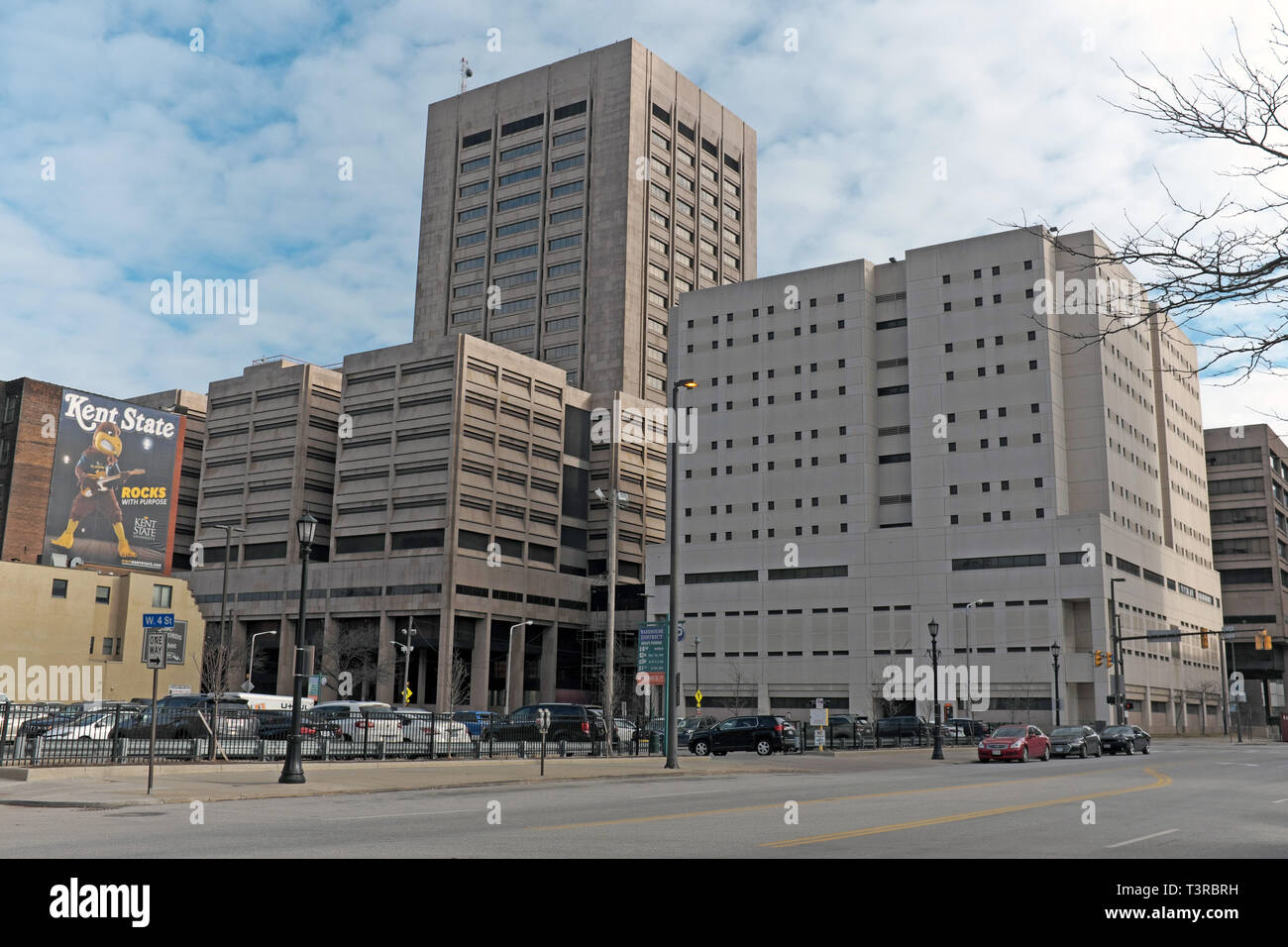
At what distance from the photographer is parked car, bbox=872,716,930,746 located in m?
57.5

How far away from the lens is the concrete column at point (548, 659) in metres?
113

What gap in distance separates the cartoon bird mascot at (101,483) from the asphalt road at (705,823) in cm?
7593

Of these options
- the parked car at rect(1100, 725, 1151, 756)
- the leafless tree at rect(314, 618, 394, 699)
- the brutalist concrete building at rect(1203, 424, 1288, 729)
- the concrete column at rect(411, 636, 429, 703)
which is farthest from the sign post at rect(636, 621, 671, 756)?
the brutalist concrete building at rect(1203, 424, 1288, 729)

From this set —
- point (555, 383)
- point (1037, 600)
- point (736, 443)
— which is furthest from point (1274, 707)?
point (555, 383)

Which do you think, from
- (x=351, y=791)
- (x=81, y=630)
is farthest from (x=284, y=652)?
(x=351, y=791)

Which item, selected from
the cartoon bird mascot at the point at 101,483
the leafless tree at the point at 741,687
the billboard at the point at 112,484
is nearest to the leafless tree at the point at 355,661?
the billboard at the point at 112,484

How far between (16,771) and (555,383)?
3817 inches

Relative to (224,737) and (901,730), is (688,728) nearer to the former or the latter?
(901,730)

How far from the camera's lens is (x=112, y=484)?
8950cm

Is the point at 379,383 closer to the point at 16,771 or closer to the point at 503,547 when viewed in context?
the point at 503,547

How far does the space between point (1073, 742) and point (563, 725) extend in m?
21.4

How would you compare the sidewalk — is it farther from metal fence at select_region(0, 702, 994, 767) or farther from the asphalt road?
metal fence at select_region(0, 702, 994, 767)

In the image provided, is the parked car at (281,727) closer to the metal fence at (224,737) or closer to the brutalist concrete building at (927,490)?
the metal fence at (224,737)
